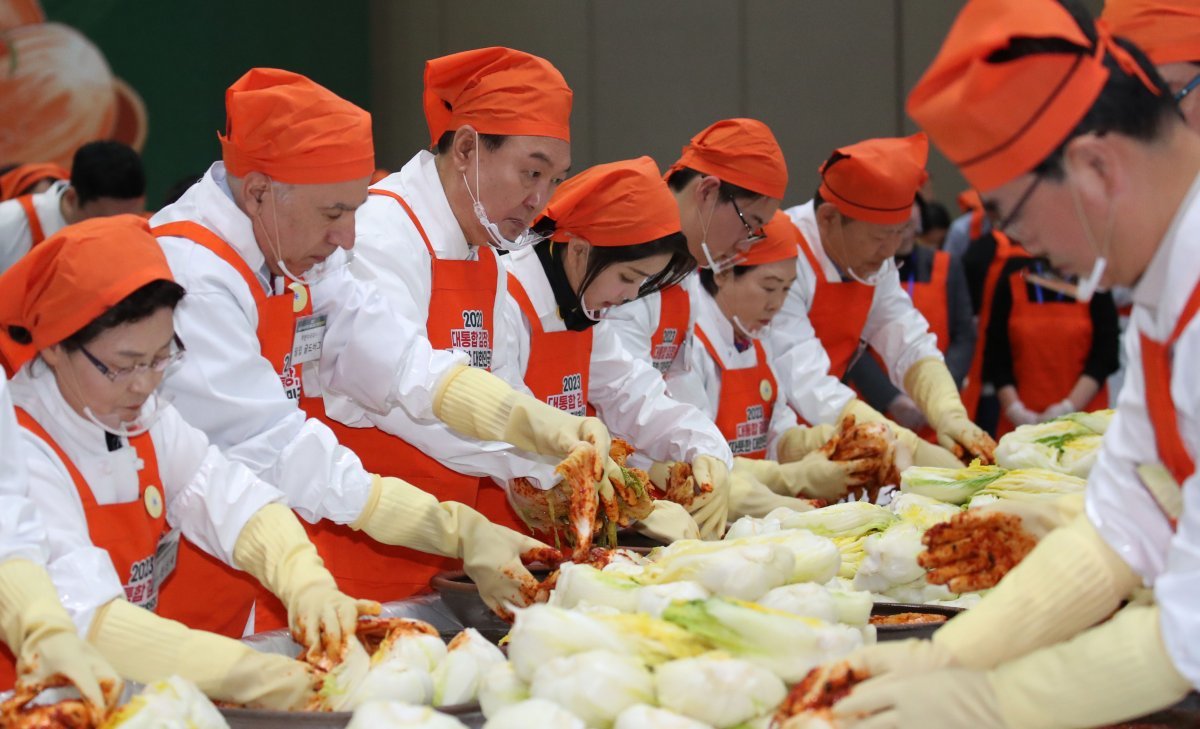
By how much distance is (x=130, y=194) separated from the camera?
477cm

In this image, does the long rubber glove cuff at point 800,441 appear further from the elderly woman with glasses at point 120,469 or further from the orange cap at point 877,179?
the elderly woman with glasses at point 120,469

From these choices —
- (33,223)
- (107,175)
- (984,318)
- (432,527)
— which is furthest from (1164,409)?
(33,223)

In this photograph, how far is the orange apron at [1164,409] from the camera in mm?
1407

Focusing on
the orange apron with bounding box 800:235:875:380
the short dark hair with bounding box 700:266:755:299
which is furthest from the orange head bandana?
the orange apron with bounding box 800:235:875:380

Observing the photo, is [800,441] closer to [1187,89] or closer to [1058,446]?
[1058,446]

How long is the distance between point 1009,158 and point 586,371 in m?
1.91

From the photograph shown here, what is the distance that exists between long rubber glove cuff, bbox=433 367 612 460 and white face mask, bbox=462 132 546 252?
1.25 ft

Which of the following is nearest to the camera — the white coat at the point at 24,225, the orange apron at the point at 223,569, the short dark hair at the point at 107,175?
the orange apron at the point at 223,569

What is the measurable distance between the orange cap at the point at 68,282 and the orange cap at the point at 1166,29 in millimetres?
1786

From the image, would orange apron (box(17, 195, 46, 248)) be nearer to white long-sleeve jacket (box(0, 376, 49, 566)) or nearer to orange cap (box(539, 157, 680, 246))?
orange cap (box(539, 157, 680, 246))

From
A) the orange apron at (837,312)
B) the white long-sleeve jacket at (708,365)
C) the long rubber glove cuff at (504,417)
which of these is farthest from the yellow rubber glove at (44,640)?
the orange apron at (837,312)

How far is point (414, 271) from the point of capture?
279 cm

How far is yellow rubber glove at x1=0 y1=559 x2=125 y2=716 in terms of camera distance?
5.22 ft

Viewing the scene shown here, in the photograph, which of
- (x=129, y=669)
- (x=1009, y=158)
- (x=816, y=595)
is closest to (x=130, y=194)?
(x=129, y=669)
